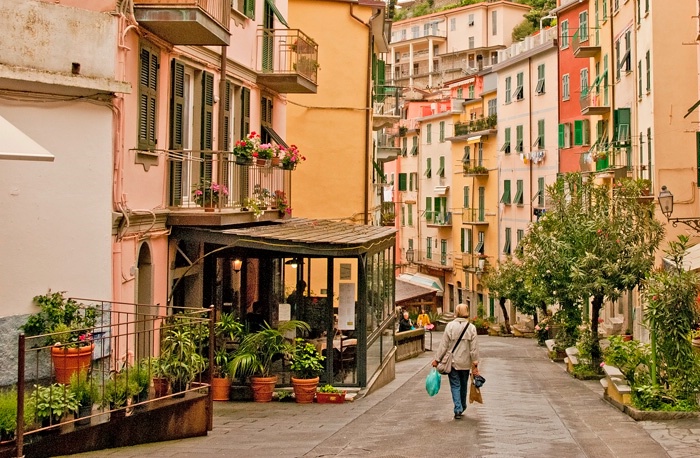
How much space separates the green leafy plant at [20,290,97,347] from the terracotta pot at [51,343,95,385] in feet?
0.29

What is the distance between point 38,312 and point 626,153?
2733cm

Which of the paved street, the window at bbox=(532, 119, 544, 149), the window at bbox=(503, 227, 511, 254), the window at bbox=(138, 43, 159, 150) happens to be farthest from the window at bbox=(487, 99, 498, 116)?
the window at bbox=(138, 43, 159, 150)

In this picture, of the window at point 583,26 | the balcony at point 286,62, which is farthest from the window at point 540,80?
the balcony at point 286,62

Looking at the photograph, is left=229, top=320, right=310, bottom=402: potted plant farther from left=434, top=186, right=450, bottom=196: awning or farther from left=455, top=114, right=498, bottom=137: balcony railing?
left=434, top=186, right=450, bottom=196: awning

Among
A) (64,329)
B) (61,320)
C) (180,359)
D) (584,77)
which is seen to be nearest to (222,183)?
(180,359)

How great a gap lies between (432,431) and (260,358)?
4105mm

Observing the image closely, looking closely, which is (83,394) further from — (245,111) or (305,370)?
(245,111)

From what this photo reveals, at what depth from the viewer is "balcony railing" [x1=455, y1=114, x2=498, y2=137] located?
199 ft

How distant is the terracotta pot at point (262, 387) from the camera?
1522 cm

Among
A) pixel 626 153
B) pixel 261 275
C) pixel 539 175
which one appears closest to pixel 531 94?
pixel 539 175

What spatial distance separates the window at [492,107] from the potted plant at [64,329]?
5173cm

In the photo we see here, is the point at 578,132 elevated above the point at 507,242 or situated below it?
above

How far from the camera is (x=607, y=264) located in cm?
2350

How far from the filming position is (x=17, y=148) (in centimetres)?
885
